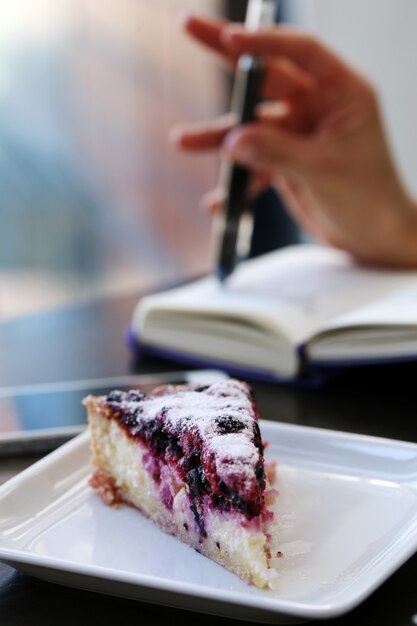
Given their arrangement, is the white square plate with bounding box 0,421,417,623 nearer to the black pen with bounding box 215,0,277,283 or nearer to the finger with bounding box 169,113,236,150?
the black pen with bounding box 215,0,277,283

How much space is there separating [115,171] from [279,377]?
177 cm

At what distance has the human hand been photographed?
52.7 inches

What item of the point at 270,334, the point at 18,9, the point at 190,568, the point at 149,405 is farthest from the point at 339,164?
the point at 18,9

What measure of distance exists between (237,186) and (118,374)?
381 mm

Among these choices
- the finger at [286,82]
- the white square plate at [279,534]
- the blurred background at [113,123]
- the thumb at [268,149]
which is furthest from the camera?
the blurred background at [113,123]

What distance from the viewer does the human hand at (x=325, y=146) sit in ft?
4.39

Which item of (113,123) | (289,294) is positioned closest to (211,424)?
(289,294)

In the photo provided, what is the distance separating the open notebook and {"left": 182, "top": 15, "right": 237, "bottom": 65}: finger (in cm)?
40

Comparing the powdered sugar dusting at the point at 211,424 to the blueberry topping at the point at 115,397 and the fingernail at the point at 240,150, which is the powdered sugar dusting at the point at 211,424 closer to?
the blueberry topping at the point at 115,397

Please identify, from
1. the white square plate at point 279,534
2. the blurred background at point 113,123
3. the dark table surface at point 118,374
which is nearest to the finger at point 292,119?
the dark table surface at point 118,374

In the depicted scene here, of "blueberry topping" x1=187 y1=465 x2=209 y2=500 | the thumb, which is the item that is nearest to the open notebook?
the thumb

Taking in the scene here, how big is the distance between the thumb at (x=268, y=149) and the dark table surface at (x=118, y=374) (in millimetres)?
330

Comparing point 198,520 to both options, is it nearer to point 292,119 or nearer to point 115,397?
point 115,397

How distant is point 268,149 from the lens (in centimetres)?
129
